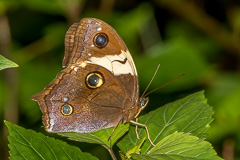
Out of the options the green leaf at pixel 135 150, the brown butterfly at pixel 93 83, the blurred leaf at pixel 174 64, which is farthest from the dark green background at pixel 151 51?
the green leaf at pixel 135 150

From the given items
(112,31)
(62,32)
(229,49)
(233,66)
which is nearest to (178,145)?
(112,31)

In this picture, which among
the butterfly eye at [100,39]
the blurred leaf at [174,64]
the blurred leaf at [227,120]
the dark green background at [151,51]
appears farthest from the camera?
the blurred leaf at [174,64]

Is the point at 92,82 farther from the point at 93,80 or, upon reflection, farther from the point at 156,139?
the point at 156,139

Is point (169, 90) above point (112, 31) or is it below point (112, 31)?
below

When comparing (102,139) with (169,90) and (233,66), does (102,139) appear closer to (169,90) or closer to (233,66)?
(169,90)

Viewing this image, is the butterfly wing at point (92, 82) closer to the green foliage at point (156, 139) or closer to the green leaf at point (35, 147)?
the green foliage at point (156, 139)

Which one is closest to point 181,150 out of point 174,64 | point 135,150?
point 135,150
